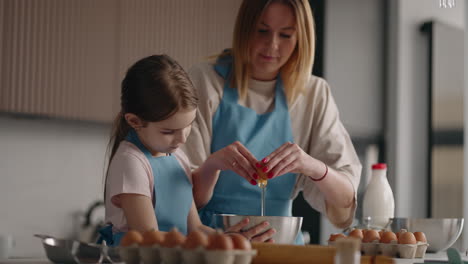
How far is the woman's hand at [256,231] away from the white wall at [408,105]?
10.6ft

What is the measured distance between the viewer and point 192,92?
1.55 metres

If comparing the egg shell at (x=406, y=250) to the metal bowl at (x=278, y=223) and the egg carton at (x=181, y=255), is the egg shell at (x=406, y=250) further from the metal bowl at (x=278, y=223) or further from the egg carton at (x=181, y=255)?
the egg carton at (x=181, y=255)

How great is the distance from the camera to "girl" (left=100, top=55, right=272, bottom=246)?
1.43 meters

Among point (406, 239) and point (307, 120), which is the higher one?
point (307, 120)

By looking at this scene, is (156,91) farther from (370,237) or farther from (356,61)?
(356,61)

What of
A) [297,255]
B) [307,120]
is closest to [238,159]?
[307,120]

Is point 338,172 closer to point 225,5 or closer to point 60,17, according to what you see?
point 60,17

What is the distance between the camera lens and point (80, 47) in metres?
3.34

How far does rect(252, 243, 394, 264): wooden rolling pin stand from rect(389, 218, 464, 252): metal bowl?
713 mm

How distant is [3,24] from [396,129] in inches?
106

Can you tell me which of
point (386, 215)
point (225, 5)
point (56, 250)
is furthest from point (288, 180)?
point (225, 5)

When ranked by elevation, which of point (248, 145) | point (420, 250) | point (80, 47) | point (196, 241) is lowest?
point (420, 250)

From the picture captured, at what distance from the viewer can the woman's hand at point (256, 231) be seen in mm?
1320

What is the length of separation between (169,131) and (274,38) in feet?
1.88
